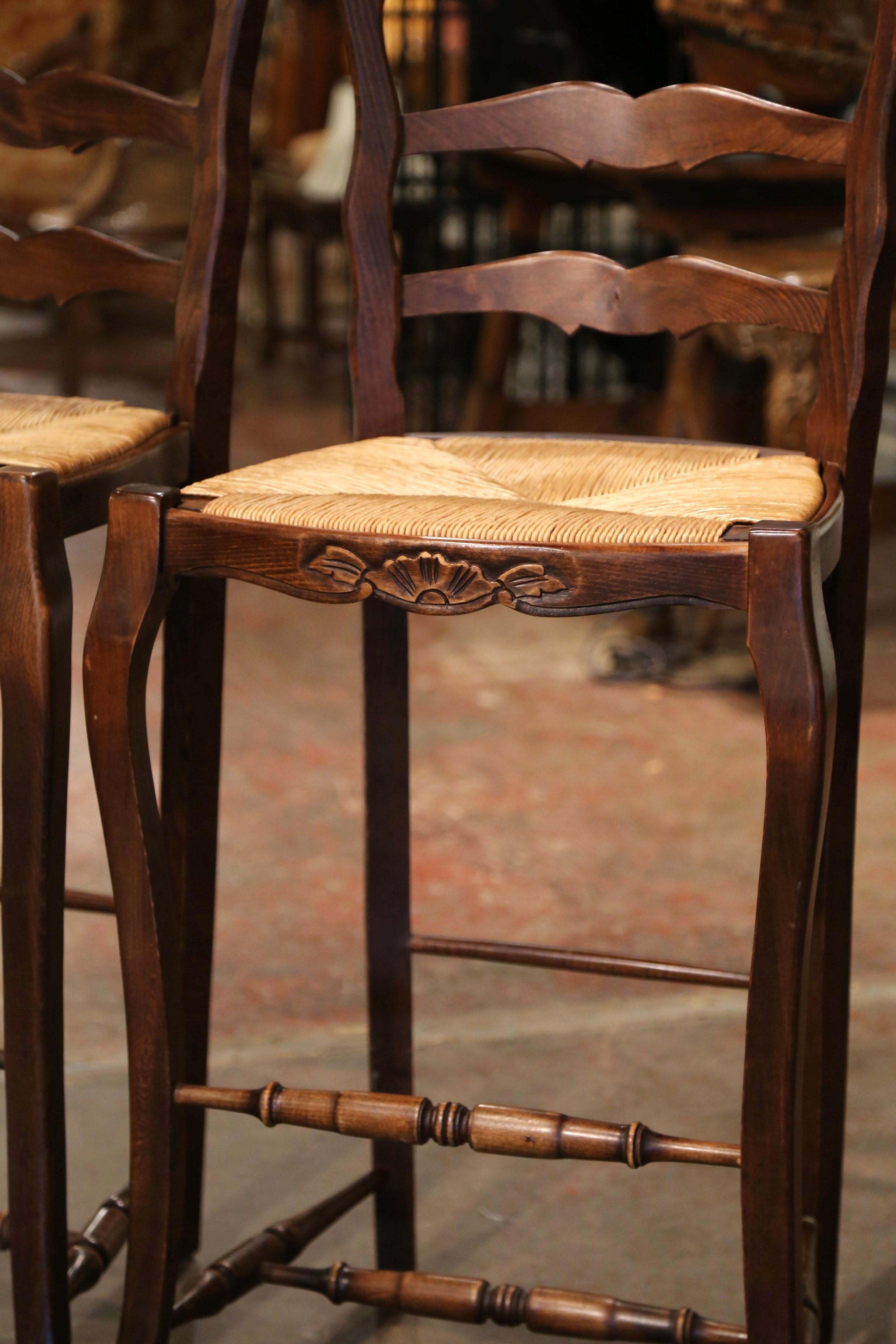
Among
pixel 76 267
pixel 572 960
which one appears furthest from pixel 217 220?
pixel 572 960

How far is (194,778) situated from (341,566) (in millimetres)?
328

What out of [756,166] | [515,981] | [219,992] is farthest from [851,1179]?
[756,166]

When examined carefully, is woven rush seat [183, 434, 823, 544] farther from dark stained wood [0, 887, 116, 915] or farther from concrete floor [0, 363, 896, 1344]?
concrete floor [0, 363, 896, 1344]

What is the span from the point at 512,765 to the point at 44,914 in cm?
145

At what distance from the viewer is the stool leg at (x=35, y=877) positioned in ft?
2.92

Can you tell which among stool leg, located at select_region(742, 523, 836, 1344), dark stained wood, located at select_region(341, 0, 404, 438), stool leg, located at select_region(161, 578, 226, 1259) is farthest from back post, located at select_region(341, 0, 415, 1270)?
stool leg, located at select_region(742, 523, 836, 1344)

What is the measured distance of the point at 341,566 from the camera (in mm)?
839

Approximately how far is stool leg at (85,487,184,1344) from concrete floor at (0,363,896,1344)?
0.22m

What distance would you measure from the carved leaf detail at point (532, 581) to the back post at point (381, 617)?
0.26 metres

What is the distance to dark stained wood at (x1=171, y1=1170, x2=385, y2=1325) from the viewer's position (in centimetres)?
108

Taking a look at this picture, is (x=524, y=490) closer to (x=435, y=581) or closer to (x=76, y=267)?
(x=435, y=581)

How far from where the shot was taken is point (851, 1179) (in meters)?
1.35

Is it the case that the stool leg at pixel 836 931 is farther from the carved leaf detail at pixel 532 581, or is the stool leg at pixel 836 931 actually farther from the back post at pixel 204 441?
the back post at pixel 204 441

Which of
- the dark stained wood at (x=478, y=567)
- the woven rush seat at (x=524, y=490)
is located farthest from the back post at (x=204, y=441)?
the dark stained wood at (x=478, y=567)
